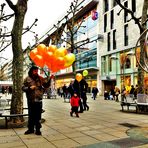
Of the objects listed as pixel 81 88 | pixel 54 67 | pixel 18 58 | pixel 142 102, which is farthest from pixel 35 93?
pixel 142 102

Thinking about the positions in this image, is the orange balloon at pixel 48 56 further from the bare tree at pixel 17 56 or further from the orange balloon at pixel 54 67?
the bare tree at pixel 17 56

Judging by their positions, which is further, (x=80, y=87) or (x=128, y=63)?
(x=128, y=63)

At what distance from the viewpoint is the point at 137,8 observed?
37312 millimetres

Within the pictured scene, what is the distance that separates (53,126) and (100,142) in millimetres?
3050

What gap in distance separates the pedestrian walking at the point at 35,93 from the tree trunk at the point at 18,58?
79.3 inches

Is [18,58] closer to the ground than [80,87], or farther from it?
farther from it

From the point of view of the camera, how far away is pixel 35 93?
8.54 metres

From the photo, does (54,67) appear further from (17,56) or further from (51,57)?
(17,56)

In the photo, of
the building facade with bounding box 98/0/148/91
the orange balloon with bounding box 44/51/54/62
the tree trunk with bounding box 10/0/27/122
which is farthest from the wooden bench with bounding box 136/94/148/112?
the building facade with bounding box 98/0/148/91

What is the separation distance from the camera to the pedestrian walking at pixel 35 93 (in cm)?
854

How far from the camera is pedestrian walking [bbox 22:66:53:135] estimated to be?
854cm

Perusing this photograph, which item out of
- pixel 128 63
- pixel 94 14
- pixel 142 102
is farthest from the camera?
pixel 94 14

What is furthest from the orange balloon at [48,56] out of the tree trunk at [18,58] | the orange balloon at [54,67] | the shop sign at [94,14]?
the shop sign at [94,14]

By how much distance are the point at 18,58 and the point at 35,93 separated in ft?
8.34
